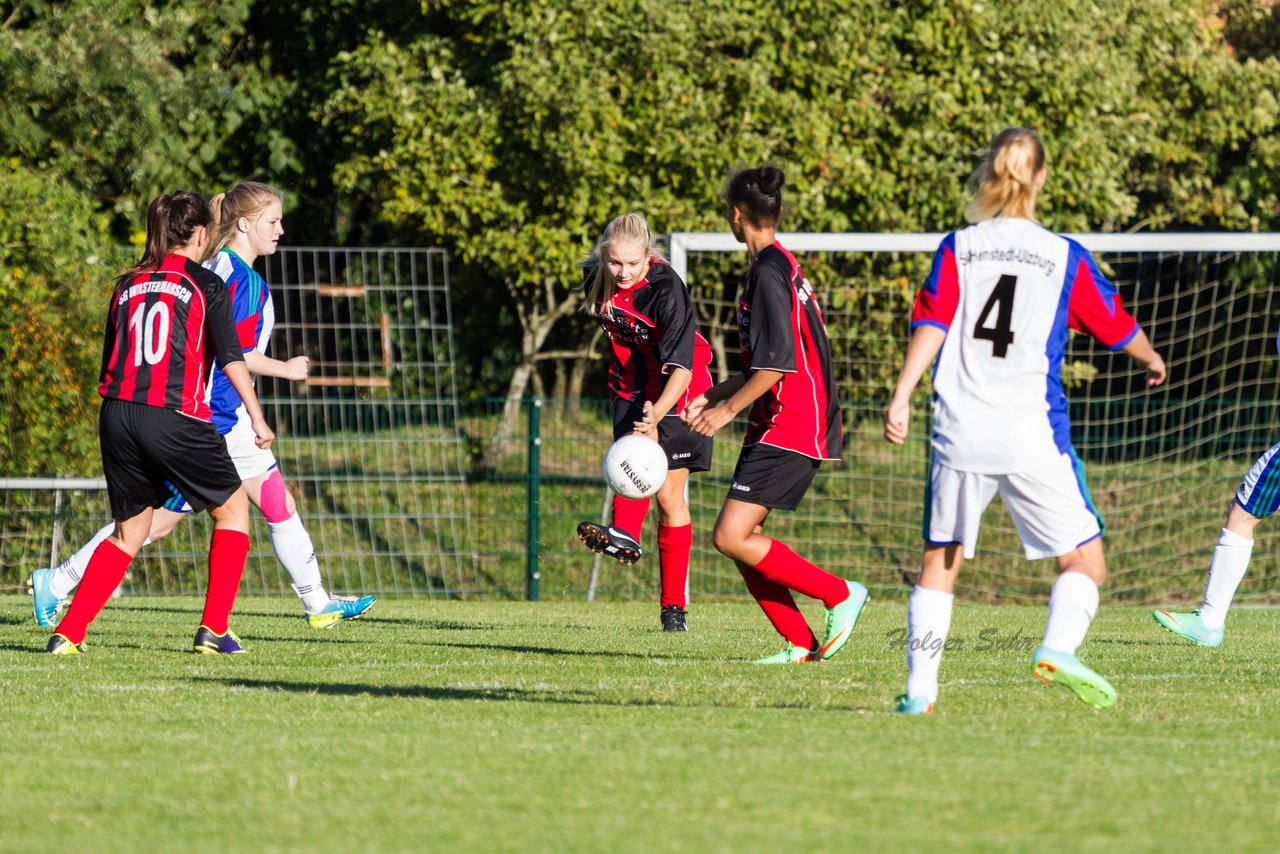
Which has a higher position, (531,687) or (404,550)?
(531,687)

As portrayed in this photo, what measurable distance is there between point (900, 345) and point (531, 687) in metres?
11.1

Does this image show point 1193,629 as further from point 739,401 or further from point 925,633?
point 925,633

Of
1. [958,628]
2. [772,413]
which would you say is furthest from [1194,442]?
[772,413]

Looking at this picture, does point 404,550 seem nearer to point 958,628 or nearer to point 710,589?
point 710,589

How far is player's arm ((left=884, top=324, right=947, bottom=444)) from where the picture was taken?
460 centimetres

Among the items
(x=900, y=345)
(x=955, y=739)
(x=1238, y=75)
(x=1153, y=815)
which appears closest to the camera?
(x=1153, y=815)

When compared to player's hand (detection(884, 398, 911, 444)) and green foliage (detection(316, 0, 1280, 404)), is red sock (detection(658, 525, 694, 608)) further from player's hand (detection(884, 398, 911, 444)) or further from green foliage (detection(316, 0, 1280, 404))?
green foliage (detection(316, 0, 1280, 404))

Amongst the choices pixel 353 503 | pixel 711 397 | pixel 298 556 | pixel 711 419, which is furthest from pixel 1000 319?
pixel 353 503

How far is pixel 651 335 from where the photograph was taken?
7.74 m

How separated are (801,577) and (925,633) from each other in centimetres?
164

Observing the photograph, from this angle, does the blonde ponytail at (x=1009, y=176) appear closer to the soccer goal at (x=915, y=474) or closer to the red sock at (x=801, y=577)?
the red sock at (x=801, y=577)

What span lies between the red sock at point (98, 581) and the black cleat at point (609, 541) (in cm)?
203

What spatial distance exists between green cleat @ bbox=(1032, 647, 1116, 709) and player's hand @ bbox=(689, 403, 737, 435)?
1.75 meters

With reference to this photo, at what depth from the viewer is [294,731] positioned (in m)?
4.66
